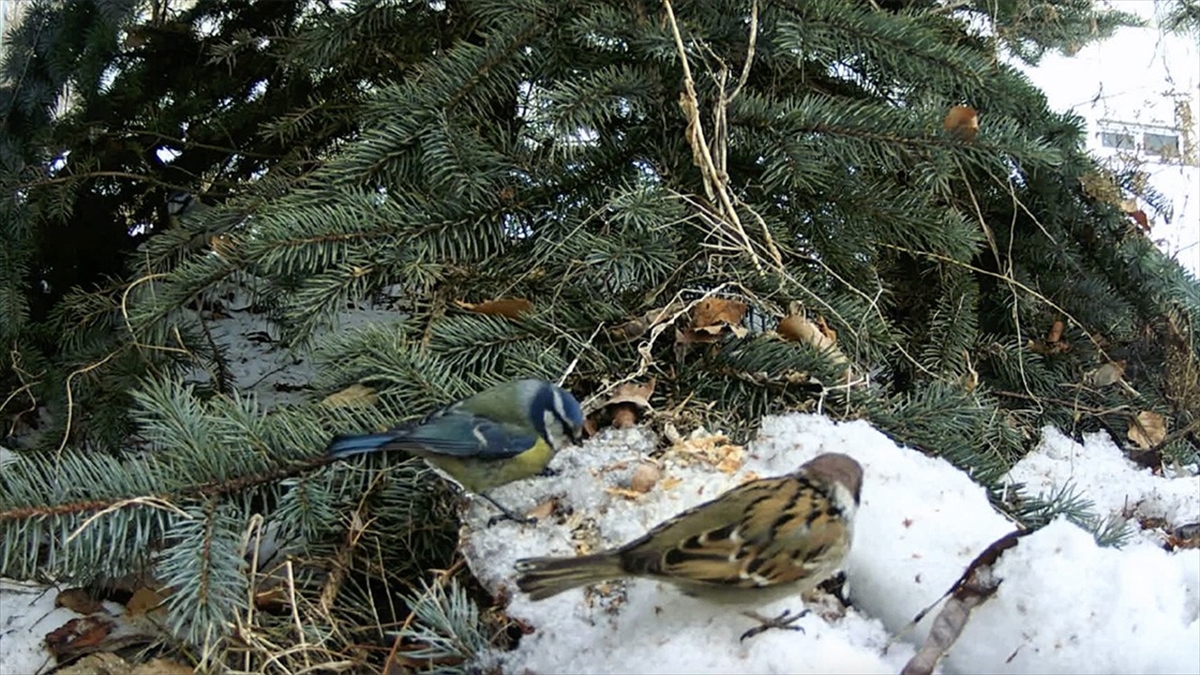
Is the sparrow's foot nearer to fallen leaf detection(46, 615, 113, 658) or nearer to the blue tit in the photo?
the blue tit

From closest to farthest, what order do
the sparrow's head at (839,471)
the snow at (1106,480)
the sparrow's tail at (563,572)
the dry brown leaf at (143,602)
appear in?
the sparrow's tail at (563,572) < the sparrow's head at (839,471) < the dry brown leaf at (143,602) < the snow at (1106,480)

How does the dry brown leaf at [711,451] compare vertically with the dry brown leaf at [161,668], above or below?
above

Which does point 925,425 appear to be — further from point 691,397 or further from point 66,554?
point 66,554

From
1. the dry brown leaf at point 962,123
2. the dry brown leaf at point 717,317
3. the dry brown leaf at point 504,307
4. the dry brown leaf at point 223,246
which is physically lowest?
the dry brown leaf at point 717,317

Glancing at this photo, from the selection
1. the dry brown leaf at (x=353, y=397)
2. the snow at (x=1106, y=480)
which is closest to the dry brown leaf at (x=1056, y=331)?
the snow at (x=1106, y=480)

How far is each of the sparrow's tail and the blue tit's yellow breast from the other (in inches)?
7.8

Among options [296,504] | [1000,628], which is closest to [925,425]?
[1000,628]

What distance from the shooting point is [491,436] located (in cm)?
110

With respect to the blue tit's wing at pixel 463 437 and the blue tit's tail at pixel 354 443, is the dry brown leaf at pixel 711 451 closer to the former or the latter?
the blue tit's wing at pixel 463 437

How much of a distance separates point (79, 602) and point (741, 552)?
0.76 metres

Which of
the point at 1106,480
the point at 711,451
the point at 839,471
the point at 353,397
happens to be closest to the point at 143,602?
the point at 353,397

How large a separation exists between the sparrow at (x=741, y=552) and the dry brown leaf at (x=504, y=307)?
1.44 ft

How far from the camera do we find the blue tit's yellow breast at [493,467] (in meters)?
1.08

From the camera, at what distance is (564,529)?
1.09 m
